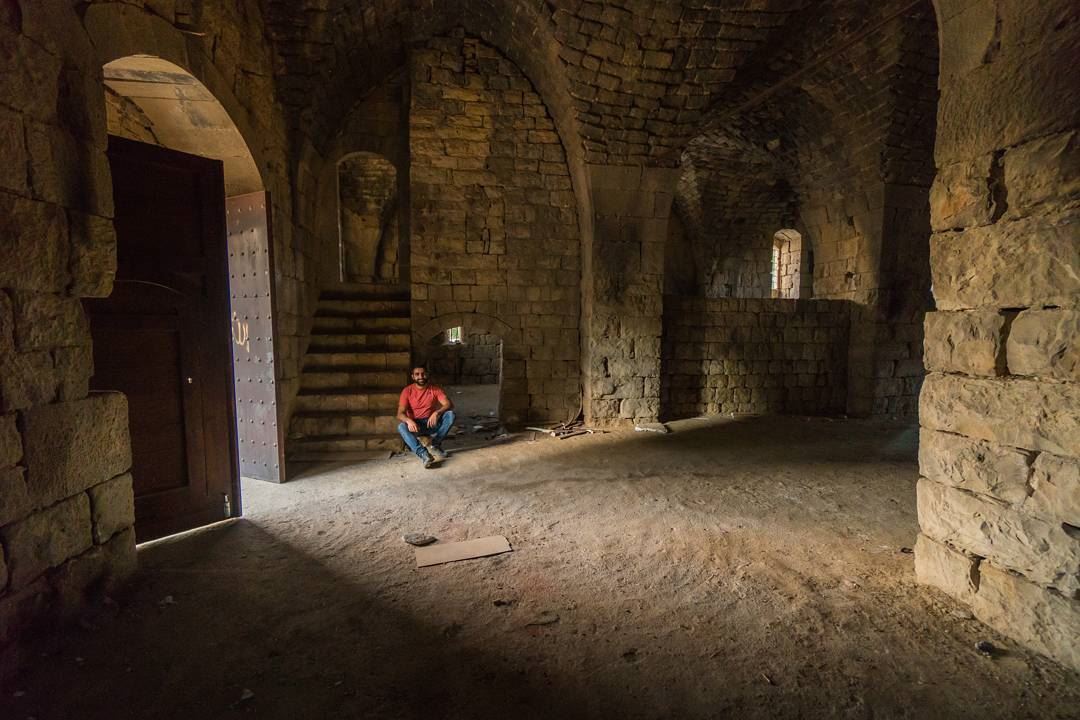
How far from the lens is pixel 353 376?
6.03 meters

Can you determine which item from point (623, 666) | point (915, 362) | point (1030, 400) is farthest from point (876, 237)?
point (623, 666)

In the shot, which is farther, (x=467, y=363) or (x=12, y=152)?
(x=467, y=363)

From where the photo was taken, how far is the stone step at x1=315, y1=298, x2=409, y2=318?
6.74 m

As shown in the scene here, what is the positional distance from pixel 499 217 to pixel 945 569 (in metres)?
6.16

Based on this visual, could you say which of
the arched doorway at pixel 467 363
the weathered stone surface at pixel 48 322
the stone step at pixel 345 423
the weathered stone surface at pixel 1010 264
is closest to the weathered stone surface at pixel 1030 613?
the weathered stone surface at pixel 1010 264

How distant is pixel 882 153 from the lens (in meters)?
7.00

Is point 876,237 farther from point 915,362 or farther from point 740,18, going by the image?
point 740,18

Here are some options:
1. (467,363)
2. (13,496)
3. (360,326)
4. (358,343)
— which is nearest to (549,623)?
(13,496)

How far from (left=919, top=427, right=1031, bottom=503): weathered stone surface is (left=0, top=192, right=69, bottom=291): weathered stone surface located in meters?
4.36

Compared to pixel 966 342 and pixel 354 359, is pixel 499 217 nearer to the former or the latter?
pixel 354 359

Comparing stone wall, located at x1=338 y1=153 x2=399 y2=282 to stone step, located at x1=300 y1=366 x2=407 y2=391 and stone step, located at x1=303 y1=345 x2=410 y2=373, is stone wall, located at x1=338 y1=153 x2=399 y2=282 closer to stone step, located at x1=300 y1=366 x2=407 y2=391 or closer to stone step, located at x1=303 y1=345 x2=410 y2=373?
stone step, located at x1=303 y1=345 x2=410 y2=373

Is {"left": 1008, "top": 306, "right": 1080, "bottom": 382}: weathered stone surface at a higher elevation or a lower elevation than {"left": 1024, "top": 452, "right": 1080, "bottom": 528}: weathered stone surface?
higher

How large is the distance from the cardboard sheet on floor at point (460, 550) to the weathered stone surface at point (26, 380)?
6.69ft

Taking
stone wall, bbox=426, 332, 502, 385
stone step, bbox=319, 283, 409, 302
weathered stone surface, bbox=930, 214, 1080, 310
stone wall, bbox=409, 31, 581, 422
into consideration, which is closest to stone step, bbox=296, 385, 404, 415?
stone wall, bbox=409, 31, 581, 422
